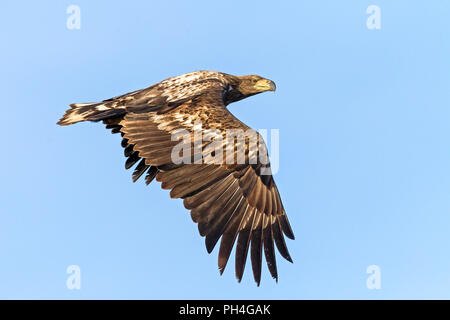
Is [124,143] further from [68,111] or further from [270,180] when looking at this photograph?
[270,180]

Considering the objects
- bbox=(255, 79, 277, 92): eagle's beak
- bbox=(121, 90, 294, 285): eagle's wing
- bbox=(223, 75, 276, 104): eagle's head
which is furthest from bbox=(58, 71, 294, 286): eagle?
bbox=(255, 79, 277, 92): eagle's beak

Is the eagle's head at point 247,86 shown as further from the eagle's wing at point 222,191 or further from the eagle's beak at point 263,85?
the eagle's wing at point 222,191

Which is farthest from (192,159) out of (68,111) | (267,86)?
(267,86)

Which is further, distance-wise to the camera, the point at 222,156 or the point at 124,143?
the point at 124,143

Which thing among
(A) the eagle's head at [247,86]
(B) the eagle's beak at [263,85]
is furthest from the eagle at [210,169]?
(B) the eagle's beak at [263,85]

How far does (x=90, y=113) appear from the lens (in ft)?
37.4

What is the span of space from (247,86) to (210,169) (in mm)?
4237

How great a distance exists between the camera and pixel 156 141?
400 inches

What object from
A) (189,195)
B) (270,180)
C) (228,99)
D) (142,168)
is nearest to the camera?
(189,195)

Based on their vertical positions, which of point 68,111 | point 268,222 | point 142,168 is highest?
point 68,111

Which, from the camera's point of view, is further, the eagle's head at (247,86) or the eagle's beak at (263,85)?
the eagle's beak at (263,85)

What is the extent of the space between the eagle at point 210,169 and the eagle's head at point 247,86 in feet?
6.77

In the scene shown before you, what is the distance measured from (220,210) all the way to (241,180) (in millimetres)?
566

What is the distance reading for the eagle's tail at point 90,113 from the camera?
11203mm
